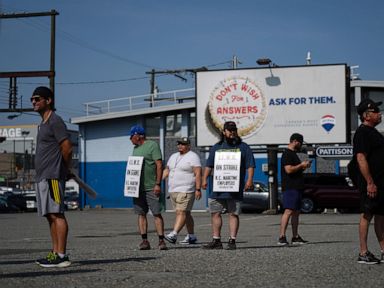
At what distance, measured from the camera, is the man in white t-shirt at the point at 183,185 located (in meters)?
11.3

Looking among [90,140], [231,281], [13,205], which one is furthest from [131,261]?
[90,140]

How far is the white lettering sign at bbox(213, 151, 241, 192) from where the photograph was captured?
409 inches

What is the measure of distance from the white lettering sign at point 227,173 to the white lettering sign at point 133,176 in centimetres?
109

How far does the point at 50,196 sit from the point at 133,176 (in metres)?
2.92

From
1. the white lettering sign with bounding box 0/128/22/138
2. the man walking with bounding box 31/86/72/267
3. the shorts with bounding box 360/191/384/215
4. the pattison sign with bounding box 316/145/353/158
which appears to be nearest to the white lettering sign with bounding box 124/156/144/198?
the man walking with bounding box 31/86/72/267

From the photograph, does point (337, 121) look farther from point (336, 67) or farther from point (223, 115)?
point (223, 115)


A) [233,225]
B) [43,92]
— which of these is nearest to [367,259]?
[233,225]

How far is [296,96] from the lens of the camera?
31.3 metres

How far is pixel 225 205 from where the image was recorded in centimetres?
1055

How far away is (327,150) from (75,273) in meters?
27.3

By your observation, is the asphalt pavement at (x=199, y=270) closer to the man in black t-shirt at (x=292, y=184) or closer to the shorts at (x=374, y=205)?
the shorts at (x=374, y=205)

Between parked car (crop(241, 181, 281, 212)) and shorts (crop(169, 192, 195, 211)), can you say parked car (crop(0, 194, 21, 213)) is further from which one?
shorts (crop(169, 192, 195, 211))

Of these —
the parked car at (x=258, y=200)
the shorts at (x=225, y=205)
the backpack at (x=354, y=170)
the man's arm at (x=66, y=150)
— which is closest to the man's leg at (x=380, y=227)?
the backpack at (x=354, y=170)

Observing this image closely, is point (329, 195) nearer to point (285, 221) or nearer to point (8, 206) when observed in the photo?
point (8, 206)
